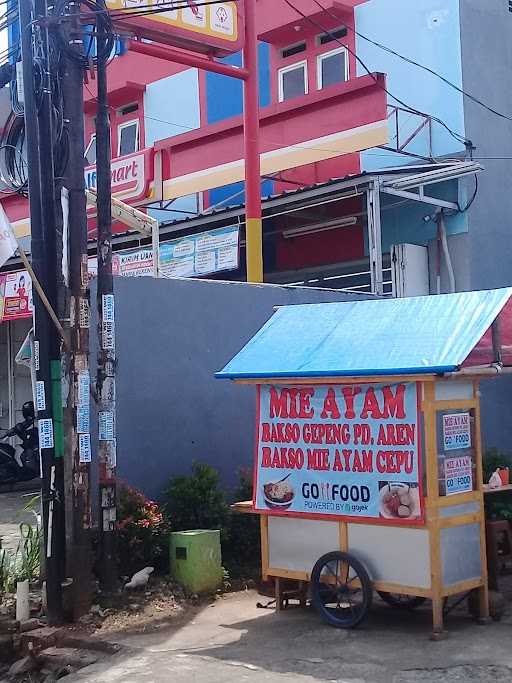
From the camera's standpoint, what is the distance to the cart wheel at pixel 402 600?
752 centimetres

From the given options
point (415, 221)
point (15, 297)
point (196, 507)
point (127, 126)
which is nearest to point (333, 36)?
point (415, 221)

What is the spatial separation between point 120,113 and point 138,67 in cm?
118

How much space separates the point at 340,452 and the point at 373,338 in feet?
3.02

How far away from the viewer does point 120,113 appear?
19.2 metres

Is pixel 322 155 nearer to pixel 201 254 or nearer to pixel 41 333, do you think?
pixel 201 254

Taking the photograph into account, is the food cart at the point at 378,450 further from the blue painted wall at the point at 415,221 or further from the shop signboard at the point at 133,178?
the shop signboard at the point at 133,178

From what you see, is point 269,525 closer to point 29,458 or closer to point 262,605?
point 262,605

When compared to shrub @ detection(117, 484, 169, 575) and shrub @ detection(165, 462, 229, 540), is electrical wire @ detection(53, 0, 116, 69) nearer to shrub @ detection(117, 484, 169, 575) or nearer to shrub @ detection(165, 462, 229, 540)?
shrub @ detection(117, 484, 169, 575)

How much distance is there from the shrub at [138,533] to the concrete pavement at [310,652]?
976 mm

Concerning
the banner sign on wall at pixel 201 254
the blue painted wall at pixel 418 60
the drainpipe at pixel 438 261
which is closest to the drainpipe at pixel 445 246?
the drainpipe at pixel 438 261

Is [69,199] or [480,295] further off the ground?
[69,199]

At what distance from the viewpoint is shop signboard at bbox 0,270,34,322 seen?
13.9 m

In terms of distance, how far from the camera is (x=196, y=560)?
8398mm

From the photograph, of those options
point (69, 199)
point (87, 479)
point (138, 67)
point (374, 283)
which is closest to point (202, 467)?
point (87, 479)
